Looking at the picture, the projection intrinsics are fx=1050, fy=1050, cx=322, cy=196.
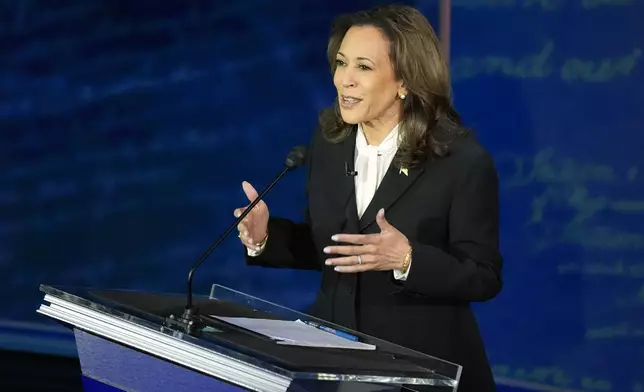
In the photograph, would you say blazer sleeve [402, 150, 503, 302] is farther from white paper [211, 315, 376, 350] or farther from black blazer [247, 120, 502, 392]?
white paper [211, 315, 376, 350]

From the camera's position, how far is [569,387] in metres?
3.67

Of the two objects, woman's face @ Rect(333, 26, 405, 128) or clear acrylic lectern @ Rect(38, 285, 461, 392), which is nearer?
clear acrylic lectern @ Rect(38, 285, 461, 392)

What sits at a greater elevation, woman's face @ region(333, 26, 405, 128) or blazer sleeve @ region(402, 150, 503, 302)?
woman's face @ region(333, 26, 405, 128)

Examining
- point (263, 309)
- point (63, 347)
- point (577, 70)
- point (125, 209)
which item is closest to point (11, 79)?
point (125, 209)

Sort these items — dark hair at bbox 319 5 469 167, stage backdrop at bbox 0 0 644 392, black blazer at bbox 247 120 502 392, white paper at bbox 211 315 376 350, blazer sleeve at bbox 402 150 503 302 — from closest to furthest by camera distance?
1. white paper at bbox 211 315 376 350
2. blazer sleeve at bbox 402 150 503 302
3. black blazer at bbox 247 120 502 392
4. dark hair at bbox 319 5 469 167
5. stage backdrop at bbox 0 0 644 392

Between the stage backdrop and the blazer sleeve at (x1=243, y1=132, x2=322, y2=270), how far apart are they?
1.41 metres

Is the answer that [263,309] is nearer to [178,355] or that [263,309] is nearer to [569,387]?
[178,355]

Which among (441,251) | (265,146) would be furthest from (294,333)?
(265,146)

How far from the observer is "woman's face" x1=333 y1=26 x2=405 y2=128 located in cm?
229

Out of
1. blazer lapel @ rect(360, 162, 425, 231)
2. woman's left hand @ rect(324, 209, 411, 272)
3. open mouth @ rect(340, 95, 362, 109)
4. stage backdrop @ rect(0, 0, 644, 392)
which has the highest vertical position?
stage backdrop @ rect(0, 0, 644, 392)

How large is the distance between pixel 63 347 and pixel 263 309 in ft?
10.7

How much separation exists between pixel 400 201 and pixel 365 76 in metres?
0.29

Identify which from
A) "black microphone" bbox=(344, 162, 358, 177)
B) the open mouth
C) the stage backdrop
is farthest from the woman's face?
the stage backdrop

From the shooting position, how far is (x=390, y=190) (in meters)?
2.25
